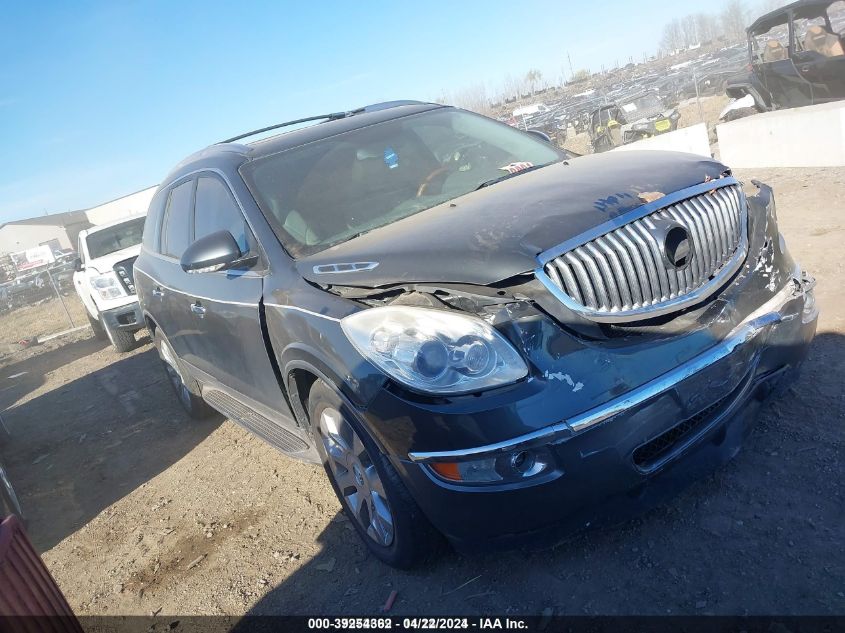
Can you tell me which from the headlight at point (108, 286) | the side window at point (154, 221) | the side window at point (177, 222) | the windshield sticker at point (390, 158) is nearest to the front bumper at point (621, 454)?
the windshield sticker at point (390, 158)

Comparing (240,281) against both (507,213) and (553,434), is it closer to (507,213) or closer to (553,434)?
(507,213)

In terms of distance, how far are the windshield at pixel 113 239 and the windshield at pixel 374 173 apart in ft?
24.8

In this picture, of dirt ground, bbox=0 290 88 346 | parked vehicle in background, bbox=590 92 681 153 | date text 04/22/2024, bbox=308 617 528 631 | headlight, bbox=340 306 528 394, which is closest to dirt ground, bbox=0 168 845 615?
date text 04/22/2024, bbox=308 617 528 631

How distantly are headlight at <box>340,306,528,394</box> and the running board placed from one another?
114 centimetres

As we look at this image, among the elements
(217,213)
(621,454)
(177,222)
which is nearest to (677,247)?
(621,454)

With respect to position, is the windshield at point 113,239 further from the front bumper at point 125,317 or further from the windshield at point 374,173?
the windshield at point 374,173

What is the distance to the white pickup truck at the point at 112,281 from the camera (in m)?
9.27

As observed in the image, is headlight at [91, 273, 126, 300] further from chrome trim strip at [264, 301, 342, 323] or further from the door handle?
chrome trim strip at [264, 301, 342, 323]

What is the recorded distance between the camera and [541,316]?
2164mm

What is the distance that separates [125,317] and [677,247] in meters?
8.61

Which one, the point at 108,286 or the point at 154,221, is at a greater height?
the point at 154,221

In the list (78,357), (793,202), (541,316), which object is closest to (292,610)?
(541,316)

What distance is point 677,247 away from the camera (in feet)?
7.70

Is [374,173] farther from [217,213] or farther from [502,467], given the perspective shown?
[502,467]
